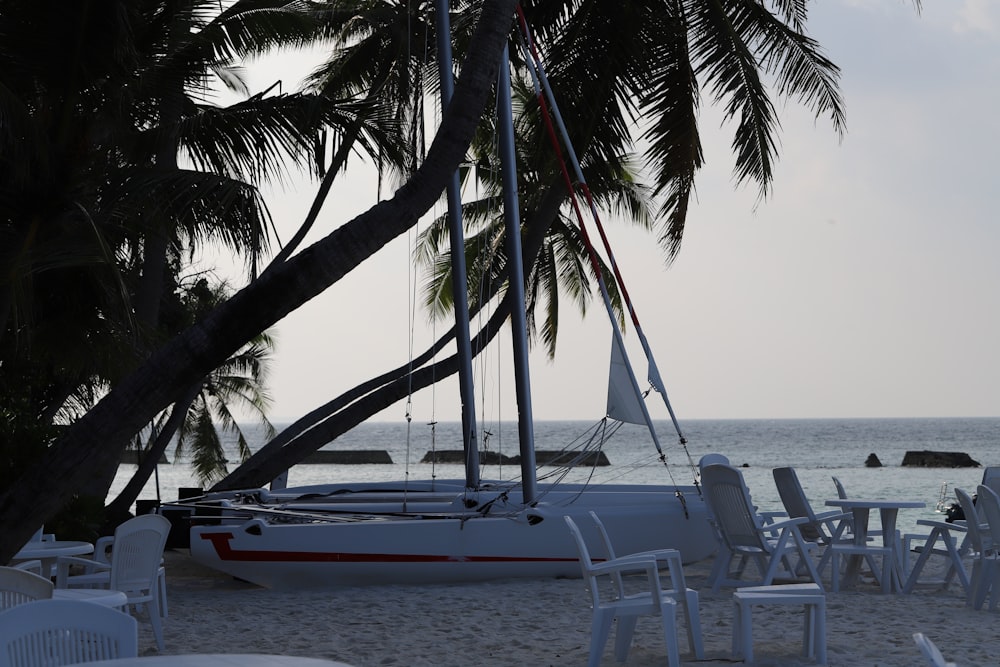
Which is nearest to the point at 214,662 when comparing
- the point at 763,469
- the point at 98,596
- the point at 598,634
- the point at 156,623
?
the point at 98,596

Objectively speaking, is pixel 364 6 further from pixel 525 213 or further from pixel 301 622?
pixel 301 622

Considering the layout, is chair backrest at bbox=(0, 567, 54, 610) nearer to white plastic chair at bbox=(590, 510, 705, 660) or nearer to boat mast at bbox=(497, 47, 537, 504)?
white plastic chair at bbox=(590, 510, 705, 660)

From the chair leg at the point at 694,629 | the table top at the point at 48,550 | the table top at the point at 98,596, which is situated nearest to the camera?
the table top at the point at 98,596

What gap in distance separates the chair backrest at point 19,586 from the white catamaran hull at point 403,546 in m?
5.85

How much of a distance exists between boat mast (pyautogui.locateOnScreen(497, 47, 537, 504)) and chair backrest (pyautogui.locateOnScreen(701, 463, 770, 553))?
2.23 metres

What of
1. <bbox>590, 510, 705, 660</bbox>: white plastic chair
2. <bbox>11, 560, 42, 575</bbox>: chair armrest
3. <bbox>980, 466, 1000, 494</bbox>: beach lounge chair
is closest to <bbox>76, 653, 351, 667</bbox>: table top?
<bbox>590, 510, 705, 660</bbox>: white plastic chair

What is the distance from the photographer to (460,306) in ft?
37.7

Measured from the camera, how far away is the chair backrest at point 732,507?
8.27 metres

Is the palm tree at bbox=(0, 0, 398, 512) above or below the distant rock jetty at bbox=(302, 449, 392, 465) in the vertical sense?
above

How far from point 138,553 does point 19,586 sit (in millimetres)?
2811

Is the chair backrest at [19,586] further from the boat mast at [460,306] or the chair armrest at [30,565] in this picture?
the boat mast at [460,306]

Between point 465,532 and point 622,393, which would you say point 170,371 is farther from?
point 622,393

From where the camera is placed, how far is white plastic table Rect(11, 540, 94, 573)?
23.7 ft

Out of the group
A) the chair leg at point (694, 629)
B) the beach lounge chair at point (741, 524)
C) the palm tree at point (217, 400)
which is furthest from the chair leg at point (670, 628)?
the palm tree at point (217, 400)
